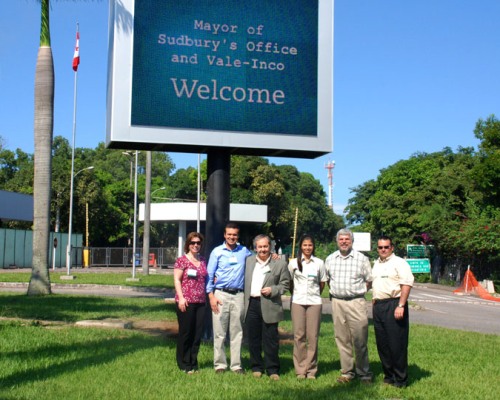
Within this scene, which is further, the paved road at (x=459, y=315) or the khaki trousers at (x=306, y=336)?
the paved road at (x=459, y=315)

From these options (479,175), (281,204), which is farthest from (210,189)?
(281,204)

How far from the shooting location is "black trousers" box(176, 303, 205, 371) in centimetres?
817

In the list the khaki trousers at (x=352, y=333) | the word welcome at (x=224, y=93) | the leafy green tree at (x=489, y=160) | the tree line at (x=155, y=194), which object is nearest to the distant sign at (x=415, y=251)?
the leafy green tree at (x=489, y=160)

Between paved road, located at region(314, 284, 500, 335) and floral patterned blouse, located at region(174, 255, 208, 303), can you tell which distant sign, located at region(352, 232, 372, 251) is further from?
floral patterned blouse, located at region(174, 255, 208, 303)

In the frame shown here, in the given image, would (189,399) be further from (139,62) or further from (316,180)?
(316,180)

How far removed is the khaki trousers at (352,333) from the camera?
7922 mm

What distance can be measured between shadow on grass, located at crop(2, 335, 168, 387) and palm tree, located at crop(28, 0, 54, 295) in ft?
31.7

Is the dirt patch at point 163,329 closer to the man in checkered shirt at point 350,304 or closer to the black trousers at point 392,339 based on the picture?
the man in checkered shirt at point 350,304

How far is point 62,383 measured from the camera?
7.26 meters

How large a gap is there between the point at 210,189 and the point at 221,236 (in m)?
0.83

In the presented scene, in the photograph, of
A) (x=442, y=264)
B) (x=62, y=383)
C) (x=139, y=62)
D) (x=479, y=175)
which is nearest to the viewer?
(x=62, y=383)

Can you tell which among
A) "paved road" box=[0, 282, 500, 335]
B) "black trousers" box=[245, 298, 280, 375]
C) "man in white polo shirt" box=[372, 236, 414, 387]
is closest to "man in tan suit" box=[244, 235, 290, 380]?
"black trousers" box=[245, 298, 280, 375]

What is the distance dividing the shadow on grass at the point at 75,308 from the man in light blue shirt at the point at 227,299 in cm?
575

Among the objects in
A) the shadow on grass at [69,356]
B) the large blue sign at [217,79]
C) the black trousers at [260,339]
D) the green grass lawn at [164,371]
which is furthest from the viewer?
the large blue sign at [217,79]
